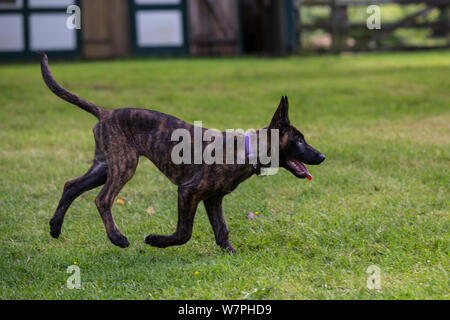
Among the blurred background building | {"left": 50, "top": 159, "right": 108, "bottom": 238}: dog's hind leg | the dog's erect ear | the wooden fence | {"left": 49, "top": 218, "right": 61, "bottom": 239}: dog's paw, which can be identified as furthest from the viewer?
the wooden fence

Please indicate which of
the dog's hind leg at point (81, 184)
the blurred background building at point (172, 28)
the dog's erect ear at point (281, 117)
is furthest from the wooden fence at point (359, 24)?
the dog's erect ear at point (281, 117)

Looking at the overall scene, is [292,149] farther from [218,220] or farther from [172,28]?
[172,28]

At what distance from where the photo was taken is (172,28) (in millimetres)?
16672

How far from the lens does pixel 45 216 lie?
17.7 ft

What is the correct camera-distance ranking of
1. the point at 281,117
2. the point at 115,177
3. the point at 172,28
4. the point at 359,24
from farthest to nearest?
1. the point at 359,24
2. the point at 172,28
3. the point at 115,177
4. the point at 281,117

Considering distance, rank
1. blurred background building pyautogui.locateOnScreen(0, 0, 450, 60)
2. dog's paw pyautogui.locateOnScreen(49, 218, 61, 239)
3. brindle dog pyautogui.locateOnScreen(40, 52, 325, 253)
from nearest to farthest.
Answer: brindle dog pyautogui.locateOnScreen(40, 52, 325, 253) < dog's paw pyautogui.locateOnScreen(49, 218, 61, 239) < blurred background building pyautogui.locateOnScreen(0, 0, 450, 60)

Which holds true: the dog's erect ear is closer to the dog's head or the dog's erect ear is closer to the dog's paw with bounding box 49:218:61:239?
the dog's head

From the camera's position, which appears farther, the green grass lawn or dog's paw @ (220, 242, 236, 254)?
dog's paw @ (220, 242, 236, 254)

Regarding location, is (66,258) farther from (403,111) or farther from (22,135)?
(403,111)

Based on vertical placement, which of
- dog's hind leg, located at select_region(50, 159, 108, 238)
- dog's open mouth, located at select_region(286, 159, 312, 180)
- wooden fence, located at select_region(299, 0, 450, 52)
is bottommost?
dog's hind leg, located at select_region(50, 159, 108, 238)

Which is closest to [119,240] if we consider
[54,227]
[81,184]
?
[81,184]

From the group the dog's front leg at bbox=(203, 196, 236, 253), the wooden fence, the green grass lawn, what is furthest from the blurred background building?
the dog's front leg at bbox=(203, 196, 236, 253)

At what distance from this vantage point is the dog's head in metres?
3.98

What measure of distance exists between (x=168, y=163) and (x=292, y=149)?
2.83 ft
